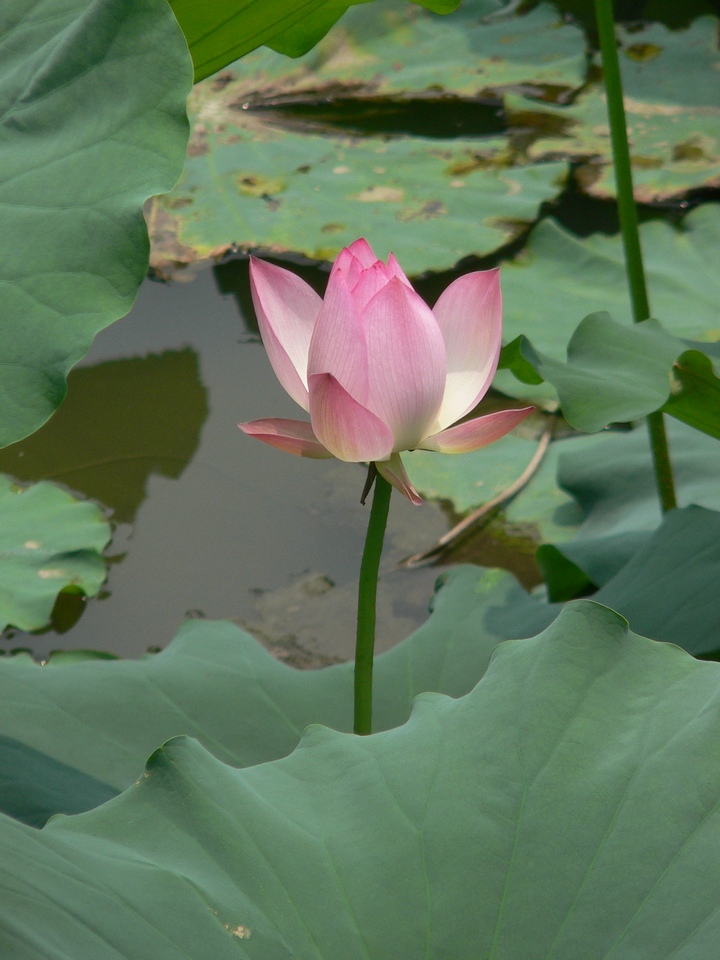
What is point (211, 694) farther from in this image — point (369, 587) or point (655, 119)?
point (655, 119)

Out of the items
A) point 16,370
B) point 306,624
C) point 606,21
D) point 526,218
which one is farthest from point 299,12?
point 526,218

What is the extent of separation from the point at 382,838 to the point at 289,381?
0.32m

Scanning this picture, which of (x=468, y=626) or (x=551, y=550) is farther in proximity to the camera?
(x=551, y=550)

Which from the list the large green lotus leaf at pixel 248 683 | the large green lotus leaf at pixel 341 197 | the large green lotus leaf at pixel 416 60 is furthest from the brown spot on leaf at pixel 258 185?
the large green lotus leaf at pixel 248 683

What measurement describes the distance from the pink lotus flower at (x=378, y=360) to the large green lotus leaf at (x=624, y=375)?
0.18 m

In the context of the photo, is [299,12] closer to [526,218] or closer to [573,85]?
[526,218]

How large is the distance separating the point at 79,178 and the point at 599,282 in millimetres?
1429

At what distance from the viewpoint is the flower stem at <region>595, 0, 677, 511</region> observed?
1.10 metres

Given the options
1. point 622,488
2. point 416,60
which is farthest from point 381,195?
point 622,488

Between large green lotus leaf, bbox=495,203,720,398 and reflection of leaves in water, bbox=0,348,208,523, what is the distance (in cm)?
60

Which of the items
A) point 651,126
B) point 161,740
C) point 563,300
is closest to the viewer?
point 161,740

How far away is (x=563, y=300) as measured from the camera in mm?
1877

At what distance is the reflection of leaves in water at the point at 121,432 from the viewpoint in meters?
1.62

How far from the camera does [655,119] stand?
2.45 meters
